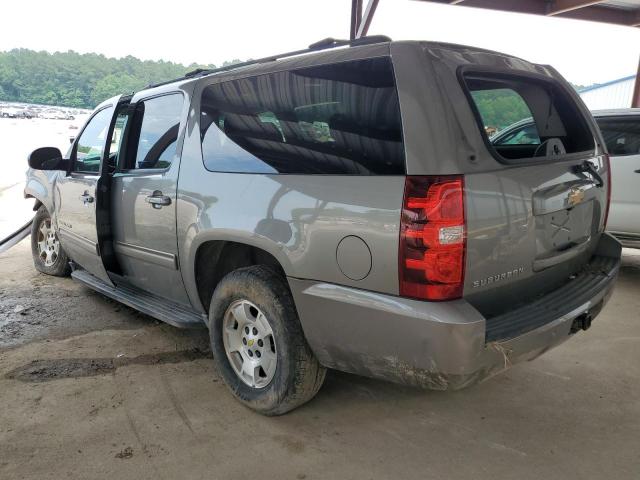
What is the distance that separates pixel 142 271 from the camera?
11.5ft

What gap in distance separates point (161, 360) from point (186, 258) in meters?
0.89

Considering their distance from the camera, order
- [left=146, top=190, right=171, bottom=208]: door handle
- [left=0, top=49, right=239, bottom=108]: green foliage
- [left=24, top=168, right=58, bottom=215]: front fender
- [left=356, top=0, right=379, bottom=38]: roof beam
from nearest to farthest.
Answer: [left=146, top=190, right=171, bottom=208]: door handle → [left=24, top=168, right=58, bottom=215]: front fender → [left=356, top=0, right=379, bottom=38]: roof beam → [left=0, top=49, right=239, bottom=108]: green foliage

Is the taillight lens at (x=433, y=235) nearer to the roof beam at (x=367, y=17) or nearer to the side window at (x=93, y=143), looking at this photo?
the side window at (x=93, y=143)

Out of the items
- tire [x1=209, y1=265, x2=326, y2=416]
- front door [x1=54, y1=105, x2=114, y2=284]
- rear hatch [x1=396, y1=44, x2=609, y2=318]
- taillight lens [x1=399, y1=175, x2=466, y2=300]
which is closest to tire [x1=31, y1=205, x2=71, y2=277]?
front door [x1=54, y1=105, x2=114, y2=284]

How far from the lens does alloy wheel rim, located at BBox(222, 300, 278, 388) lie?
2.62 m

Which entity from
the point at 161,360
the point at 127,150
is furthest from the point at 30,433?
the point at 127,150

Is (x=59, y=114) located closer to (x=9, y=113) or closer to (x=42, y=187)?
(x=9, y=113)

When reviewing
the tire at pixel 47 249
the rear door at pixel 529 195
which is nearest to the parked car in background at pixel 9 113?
the tire at pixel 47 249

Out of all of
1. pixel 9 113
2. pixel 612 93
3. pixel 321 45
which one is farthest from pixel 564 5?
pixel 9 113

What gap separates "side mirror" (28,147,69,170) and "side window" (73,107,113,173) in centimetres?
11

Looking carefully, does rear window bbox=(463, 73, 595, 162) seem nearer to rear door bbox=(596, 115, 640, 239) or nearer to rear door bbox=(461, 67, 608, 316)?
rear door bbox=(461, 67, 608, 316)

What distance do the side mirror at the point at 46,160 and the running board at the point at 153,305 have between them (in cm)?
101

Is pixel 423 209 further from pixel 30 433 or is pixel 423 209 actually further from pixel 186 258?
pixel 30 433

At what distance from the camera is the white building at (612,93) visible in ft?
68.1
